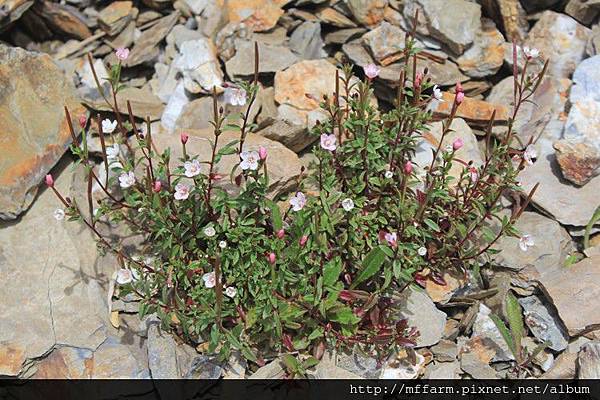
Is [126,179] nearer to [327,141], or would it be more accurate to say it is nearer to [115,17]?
[327,141]

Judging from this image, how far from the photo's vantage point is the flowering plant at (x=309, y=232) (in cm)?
480

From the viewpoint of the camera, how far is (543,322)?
5.06 m

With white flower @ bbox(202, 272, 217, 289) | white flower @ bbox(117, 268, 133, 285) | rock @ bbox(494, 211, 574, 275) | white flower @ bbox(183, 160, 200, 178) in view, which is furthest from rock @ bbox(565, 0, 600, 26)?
white flower @ bbox(117, 268, 133, 285)

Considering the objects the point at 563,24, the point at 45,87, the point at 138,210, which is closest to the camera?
the point at 138,210

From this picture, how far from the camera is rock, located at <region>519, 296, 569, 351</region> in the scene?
4980 mm

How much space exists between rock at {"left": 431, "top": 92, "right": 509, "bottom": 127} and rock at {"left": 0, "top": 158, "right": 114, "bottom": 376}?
3039 millimetres

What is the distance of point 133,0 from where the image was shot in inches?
268

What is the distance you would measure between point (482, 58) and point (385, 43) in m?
0.86

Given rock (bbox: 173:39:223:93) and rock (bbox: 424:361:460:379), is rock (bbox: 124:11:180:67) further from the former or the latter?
rock (bbox: 424:361:460:379)

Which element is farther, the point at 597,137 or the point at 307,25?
the point at 307,25

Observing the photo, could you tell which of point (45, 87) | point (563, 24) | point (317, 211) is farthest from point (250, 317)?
point (563, 24)

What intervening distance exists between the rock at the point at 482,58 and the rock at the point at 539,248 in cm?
144

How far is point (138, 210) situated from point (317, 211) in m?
1.49

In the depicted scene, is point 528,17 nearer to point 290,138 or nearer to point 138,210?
point 290,138
